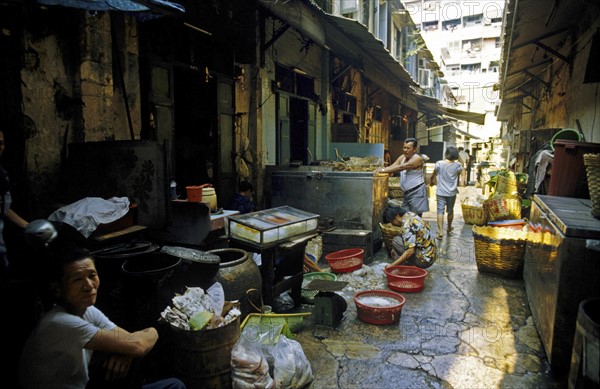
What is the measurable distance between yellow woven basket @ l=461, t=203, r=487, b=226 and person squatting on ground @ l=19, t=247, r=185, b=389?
32.7 ft

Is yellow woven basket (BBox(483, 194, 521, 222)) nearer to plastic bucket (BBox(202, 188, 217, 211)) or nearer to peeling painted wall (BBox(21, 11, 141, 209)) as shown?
plastic bucket (BBox(202, 188, 217, 211))

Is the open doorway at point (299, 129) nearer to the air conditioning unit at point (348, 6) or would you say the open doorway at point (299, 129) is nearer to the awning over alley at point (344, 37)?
the awning over alley at point (344, 37)

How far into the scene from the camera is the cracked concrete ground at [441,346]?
3512 mm

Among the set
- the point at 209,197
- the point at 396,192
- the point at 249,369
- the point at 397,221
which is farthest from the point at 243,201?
the point at 396,192

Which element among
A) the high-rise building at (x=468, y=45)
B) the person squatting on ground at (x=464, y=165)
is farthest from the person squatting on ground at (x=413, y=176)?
the high-rise building at (x=468, y=45)

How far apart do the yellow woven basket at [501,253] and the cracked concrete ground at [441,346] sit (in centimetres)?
45

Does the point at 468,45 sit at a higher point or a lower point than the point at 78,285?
higher

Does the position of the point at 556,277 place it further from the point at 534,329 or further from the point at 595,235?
the point at 534,329

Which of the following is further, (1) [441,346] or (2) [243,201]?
(2) [243,201]

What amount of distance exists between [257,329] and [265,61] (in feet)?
22.3

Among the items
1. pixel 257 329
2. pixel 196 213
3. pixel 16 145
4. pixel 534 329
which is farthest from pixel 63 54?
pixel 534 329

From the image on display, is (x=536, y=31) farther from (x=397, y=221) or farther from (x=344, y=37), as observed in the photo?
(x=397, y=221)

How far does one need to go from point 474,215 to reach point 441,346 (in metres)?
7.49

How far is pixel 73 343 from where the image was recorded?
2328 millimetres
